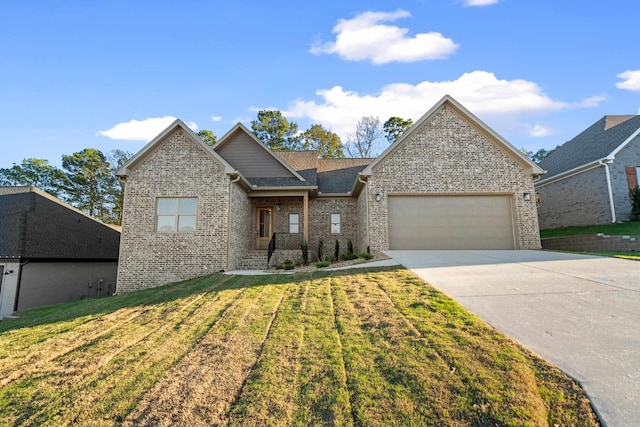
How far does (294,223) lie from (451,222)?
7337mm

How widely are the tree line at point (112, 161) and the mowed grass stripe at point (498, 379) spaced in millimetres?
29028

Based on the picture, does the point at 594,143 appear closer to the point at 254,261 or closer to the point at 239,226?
the point at 254,261

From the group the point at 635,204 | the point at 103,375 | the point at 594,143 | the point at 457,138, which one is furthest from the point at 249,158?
the point at 594,143

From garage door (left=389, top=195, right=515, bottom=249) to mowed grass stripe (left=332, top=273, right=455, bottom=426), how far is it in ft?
26.2

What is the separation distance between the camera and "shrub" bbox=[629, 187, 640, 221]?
14426mm

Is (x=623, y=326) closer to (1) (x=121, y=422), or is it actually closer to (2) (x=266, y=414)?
(2) (x=266, y=414)

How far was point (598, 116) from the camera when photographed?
19734 mm

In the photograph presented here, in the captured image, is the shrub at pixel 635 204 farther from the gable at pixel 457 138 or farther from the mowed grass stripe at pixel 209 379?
the mowed grass stripe at pixel 209 379

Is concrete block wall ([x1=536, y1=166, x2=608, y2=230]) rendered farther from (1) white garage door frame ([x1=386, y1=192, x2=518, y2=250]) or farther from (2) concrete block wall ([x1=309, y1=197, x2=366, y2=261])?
(2) concrete block wall ([x1=309, y1=197, x2=366, y2=261])

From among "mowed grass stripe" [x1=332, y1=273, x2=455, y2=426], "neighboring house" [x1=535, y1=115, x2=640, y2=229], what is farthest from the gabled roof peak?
"mowed grass stripe" [x1=332, y1=273, x2=455, y2=426]

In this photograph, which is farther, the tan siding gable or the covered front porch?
the tan siding gable

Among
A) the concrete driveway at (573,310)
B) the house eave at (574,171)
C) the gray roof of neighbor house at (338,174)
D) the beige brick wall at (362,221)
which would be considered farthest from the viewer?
the gray roof of neighbor house at (338,174)

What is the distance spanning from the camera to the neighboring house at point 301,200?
454 inches

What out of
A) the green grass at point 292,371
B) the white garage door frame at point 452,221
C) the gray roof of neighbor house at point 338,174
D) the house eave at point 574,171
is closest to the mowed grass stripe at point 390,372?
the green grass at point 292,371
